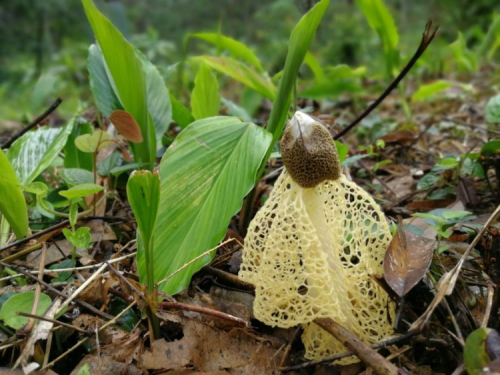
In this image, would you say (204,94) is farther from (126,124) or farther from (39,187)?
(39,187)

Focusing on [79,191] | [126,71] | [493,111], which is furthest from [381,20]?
[79,191]

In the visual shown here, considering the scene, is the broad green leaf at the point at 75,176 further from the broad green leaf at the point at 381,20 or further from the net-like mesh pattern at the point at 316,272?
the broad green leaf at the point at 381,20

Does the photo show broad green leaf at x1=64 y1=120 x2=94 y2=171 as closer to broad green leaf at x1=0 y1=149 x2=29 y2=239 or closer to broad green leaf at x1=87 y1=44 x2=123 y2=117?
broad green leaf at x1=87 y1=44 x2=123 y2=117

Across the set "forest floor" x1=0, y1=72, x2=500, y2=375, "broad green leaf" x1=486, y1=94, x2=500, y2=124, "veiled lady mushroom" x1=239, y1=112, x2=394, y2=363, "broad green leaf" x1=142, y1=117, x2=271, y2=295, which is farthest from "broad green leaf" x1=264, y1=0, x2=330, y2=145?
"broad green leaf" x1=486, y1=94, x2=500, y2=124

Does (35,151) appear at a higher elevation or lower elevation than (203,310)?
higher

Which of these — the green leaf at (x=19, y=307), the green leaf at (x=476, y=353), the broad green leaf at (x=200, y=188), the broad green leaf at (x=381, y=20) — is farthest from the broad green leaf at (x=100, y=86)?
the broad green leaf at (x=381, y=20)

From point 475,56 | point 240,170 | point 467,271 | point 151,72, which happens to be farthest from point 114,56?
point 475,56
